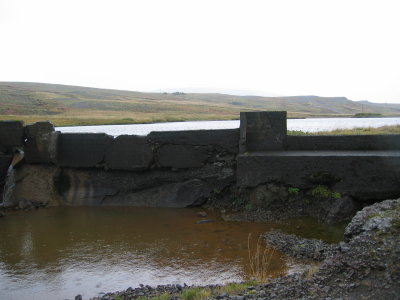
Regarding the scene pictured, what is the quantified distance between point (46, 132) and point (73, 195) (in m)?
1.98

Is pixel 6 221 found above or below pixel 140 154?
below

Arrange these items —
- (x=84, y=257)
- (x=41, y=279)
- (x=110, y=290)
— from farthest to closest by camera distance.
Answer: (x=84, y=257) → (x=41, y=279) → (x=110, y=290)

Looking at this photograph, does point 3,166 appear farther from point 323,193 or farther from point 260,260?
point 323,193

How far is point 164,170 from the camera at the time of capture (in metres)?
11.2

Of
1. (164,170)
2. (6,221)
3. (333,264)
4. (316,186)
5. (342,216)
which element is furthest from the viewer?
(164,170)

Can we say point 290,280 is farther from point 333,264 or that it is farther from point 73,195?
point 73,195

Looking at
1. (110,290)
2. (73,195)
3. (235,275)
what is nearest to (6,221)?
(73,195)

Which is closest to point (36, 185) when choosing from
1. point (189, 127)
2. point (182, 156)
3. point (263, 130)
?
point (182, 156)

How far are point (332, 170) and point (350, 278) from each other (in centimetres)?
484

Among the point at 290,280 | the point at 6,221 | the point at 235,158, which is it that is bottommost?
the point at 6,221

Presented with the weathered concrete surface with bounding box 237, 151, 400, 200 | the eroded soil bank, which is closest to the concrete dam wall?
the weathered concrete surface with bounding box 237, 151, 400, 200

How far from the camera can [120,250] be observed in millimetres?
7758

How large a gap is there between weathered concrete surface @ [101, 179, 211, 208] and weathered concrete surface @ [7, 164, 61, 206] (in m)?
1.60

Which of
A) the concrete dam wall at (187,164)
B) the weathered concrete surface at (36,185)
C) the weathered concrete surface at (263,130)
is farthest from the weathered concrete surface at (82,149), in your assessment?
the weathered concrete surface at (263,130)
